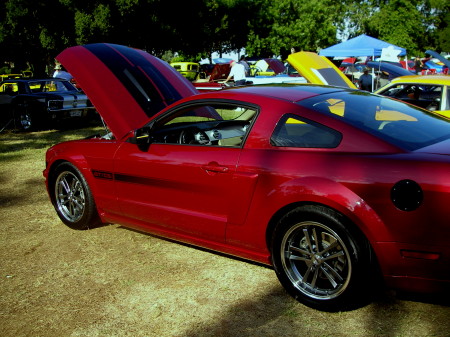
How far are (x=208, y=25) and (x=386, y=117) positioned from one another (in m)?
37.9

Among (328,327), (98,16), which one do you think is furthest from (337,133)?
(98,16)

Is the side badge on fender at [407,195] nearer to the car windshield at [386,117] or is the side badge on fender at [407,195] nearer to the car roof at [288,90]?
the car windshield at [386,117]

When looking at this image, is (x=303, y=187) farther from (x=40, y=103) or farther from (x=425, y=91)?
(x=40, y=103)

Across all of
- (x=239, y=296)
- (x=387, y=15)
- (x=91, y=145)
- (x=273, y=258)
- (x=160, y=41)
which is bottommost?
(x=239, y=296)

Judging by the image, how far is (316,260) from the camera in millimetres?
3133

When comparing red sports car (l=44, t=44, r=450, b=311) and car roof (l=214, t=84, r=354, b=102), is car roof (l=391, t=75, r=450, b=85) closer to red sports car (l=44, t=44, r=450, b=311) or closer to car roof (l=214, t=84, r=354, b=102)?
red sports car (l=44, t=44, r=450, b=311)

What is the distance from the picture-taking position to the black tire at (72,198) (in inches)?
183

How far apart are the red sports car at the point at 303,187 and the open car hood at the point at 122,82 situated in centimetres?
66

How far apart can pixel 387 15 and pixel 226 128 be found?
51.1 m

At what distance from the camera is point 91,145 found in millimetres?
4570

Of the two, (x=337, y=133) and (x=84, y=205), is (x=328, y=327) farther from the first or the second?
(x=84, y=205)

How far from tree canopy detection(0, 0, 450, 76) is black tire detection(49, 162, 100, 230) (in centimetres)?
2205

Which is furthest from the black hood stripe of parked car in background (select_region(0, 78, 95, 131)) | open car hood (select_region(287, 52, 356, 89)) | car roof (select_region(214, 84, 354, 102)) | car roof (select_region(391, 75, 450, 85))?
parked car in background (select_region(0, 78, 95, 131))

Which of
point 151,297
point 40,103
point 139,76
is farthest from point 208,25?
point 151,297
